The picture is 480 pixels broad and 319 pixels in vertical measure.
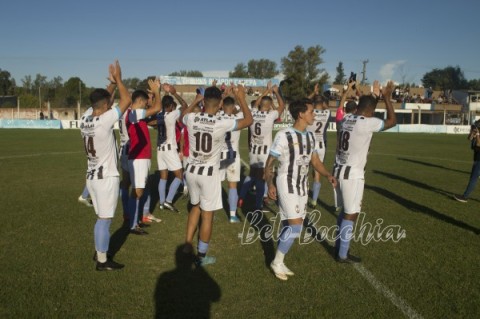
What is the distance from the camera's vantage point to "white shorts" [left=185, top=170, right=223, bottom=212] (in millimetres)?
5402

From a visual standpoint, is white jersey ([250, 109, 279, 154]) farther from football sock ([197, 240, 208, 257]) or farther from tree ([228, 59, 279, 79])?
tree ([228, 59, 279, 79])

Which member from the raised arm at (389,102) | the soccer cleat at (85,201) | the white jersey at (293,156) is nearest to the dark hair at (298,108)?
the white jersey at (293,156)

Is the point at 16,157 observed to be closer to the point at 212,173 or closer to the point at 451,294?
the point at 212,173

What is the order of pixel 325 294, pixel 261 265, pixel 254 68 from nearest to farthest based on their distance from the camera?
1. pixel 325 294
2. pixel 261 265
3. pixel 254 68

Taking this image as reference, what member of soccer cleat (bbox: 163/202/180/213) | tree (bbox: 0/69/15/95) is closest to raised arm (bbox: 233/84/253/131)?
soccer cleat (bbox: 163/202/180/213)

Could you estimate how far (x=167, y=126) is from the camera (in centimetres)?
836

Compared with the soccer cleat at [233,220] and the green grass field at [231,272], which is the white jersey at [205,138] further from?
the soccer cleat at [233,220]

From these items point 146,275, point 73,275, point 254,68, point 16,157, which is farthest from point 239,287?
point 254,68

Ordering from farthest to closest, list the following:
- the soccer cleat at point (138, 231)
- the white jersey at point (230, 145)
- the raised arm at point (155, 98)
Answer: the white jersey at point (230, 145) < the soccer cleat at point (138, 231) < the raised arm at point (155, 98)

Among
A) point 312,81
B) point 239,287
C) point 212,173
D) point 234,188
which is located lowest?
point 239,287

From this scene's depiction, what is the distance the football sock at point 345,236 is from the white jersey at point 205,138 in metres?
2.16

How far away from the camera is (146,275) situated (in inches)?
207

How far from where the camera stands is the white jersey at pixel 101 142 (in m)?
4.89

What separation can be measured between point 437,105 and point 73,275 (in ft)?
213
